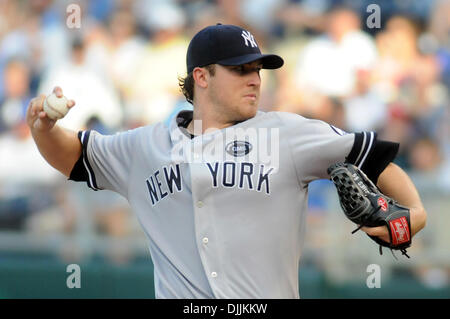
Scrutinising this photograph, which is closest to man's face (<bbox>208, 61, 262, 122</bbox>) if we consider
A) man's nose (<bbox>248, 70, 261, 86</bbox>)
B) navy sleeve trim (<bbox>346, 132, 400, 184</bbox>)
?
man's nose (<bbox>248, 70, 261, 86</bbox>)

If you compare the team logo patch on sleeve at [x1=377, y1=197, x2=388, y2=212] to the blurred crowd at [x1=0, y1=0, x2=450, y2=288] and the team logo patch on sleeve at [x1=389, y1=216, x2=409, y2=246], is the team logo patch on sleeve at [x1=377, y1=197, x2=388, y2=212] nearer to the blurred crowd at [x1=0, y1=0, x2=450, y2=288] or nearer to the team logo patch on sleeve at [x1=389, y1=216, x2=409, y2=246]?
the team logo patch on sleeve at [x1=389, y1=216, x2=409, y2=246]

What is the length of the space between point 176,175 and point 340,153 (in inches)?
27.2

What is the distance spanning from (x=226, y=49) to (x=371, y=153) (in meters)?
0.76

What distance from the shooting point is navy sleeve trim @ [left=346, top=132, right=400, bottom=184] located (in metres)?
3.25

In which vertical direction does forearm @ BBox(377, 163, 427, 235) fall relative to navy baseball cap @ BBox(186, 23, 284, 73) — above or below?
below

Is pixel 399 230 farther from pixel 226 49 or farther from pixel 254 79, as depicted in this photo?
pixel 226 49

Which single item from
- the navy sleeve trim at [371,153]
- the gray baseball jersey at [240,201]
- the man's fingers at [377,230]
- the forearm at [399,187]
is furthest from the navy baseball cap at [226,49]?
the man's fingers at [377,230]

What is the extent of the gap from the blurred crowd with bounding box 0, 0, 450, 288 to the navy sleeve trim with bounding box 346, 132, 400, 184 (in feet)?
11.7

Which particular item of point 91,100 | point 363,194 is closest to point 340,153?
point 363,194

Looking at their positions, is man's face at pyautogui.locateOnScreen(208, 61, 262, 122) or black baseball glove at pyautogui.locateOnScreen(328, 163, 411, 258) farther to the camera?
man's face at pyautogui.locateOnScreen(208, 61, 262, 122)

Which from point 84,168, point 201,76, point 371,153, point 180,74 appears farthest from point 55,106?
point 180,74

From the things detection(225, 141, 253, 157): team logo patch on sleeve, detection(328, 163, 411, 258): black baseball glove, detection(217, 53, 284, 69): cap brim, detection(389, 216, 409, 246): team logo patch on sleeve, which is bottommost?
detection(389, 216, 409, 246): team logo patch on sleeve

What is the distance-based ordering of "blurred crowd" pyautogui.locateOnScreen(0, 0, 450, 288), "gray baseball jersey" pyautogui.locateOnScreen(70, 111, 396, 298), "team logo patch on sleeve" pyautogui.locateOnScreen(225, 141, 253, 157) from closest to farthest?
"gray baseball jersey" pyautogui.locateOnScreen(70, 111, 396, 298)
"team logo patch on sleeve" pyautogui.locateOnScreen(225, 141, 253, 157)
"blurred crowd" pyautogui.locateOnScreen(0, 0, 450, 288)

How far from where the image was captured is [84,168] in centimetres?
365
